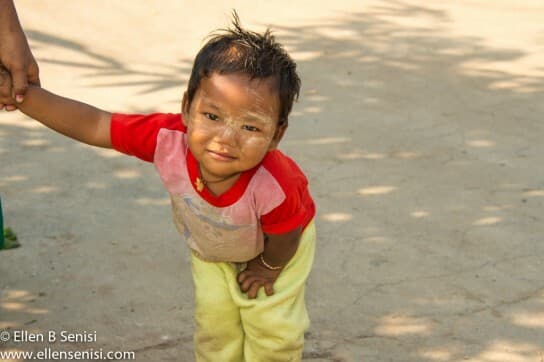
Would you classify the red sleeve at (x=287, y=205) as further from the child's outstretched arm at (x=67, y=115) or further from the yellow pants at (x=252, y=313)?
the child's outstretched arm at (x=67, y=115)

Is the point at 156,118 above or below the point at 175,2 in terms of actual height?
above

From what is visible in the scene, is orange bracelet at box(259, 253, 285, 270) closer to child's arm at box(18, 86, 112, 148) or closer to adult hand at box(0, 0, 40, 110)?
child's arm at box(18, 86, 112, 148)

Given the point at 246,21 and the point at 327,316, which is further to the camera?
the point at 246,21

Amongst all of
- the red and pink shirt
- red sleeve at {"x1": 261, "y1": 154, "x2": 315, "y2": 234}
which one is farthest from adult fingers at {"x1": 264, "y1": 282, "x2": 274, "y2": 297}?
red sleeve at {"x1": 261, "y1": 154, "x2": 315, "y2": 234}

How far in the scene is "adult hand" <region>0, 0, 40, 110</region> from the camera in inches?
120

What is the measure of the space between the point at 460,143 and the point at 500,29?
7.06ft

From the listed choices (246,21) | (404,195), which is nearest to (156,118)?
(404,195)

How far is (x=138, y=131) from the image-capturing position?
3.06m

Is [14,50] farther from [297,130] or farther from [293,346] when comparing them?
[297,130]

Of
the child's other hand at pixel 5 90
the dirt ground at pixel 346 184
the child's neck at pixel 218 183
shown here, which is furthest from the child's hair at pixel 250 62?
the dirt ground at pixel 346 184

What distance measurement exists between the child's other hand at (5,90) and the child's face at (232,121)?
1.96 ft

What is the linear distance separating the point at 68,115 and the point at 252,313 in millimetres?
851

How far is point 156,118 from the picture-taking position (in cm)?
312

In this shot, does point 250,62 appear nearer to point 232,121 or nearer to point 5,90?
point 232,121
